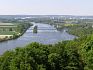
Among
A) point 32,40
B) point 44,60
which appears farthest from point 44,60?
point 32,40

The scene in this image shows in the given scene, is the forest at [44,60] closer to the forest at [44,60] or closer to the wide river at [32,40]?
the forest at [44,60]

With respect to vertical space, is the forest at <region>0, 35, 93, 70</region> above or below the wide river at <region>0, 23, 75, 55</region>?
above

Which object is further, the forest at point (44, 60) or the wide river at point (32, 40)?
the wide river at point (32, 40)

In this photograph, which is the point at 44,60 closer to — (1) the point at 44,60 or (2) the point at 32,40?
(1) the point at 44,60

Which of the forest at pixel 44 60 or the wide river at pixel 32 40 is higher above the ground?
the forest at pixel 44 60

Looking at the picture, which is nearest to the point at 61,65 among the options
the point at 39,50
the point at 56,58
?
the point at 56,58

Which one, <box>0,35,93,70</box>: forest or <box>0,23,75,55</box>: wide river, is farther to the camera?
<box>0,23,75,55</box>: wide river

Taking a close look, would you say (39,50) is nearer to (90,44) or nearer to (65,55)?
(65,55)

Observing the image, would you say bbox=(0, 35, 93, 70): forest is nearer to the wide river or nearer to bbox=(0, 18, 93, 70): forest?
bbox=(0, 18, 93, 70): forest

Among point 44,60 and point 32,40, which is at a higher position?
point 44,60

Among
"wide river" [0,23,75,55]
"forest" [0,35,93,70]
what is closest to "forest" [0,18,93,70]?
"forest" [0,35,93,70]

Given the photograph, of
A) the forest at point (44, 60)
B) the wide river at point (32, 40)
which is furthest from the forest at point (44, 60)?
the wide river at point (32, 40)

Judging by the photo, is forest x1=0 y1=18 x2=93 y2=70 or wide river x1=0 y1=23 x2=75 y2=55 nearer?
forest x1=0 y1=18 x2=93 y2=70
